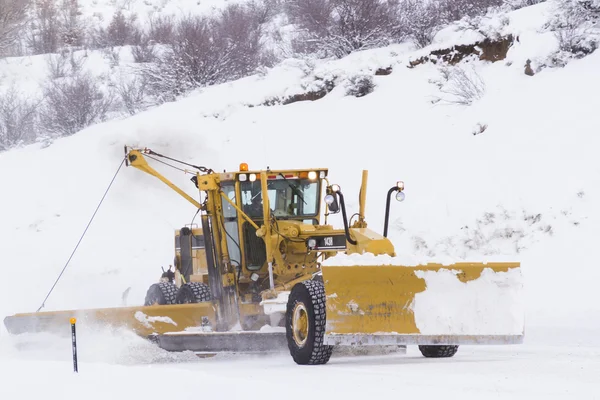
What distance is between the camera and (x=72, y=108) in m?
33.9

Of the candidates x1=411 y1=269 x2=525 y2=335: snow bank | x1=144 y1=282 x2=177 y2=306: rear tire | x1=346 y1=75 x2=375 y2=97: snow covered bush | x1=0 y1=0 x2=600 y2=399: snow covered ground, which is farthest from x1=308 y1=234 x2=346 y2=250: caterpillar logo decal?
x1=346 y1=75 x2=375 y2=97: snow covered bush

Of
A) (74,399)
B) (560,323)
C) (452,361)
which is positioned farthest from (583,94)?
(74,399)

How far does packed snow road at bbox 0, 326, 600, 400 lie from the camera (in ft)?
24.4

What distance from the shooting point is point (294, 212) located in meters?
13.0

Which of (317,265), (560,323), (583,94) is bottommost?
(560,323)

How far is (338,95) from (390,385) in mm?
18748

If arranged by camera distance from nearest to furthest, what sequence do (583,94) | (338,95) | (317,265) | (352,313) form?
(352,313) < (317,265) < (583,94) < (338,95)

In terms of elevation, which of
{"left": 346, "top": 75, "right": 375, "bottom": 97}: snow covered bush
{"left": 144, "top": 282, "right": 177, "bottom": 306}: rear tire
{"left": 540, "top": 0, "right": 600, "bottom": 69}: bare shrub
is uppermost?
{"left": 540, "top": 0, "right": 600, "bottom": 69}: bare shrub

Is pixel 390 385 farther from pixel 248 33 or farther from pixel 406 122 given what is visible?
pixel 248 33

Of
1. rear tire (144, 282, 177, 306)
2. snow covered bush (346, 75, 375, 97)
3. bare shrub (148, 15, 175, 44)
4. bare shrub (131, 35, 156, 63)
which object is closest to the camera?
rear tire (144, 282, 177, 306)

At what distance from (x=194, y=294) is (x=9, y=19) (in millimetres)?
30968

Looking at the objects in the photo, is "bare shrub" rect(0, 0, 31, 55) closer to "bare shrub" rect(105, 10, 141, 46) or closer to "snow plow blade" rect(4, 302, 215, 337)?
"bare shrub" rect(105, 10, 141, 46)

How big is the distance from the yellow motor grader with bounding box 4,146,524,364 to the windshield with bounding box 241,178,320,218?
0.01 meters

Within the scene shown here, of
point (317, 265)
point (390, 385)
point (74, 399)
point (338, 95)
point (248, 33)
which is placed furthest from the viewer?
point (248, 33)
